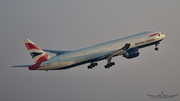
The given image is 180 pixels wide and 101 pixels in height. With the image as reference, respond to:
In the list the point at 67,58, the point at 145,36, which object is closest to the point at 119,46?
the point at 145,36

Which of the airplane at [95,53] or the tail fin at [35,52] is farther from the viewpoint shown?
the airplane at [95,53]

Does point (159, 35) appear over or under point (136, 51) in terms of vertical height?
over

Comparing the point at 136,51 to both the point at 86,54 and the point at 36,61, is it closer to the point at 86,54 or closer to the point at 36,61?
the point at 86,54

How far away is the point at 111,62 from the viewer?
87.7 metres

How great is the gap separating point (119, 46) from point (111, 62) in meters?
5.14

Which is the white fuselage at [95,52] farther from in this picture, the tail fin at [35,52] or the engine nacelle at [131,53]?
the engine nacelle at [131,53]

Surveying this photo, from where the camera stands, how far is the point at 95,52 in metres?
81.2

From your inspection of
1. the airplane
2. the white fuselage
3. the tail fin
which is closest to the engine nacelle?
the airplane

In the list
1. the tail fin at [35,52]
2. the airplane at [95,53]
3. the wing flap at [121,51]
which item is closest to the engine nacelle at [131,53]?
the airplane at [95,53]

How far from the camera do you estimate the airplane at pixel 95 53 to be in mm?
75688

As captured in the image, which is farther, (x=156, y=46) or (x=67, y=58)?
(x=156, y=46)

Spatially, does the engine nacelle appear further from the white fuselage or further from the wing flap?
the white fuselage

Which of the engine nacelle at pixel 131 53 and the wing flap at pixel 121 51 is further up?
the wing flap at pixel 121 51

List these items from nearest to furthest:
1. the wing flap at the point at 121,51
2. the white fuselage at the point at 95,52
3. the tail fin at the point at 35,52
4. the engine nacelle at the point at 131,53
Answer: the tail fin at the point at 35,52
the white fuselage at the point at 95,52
the wing flap at the point at 121,51
the engine nacelle at the point at 131,53
